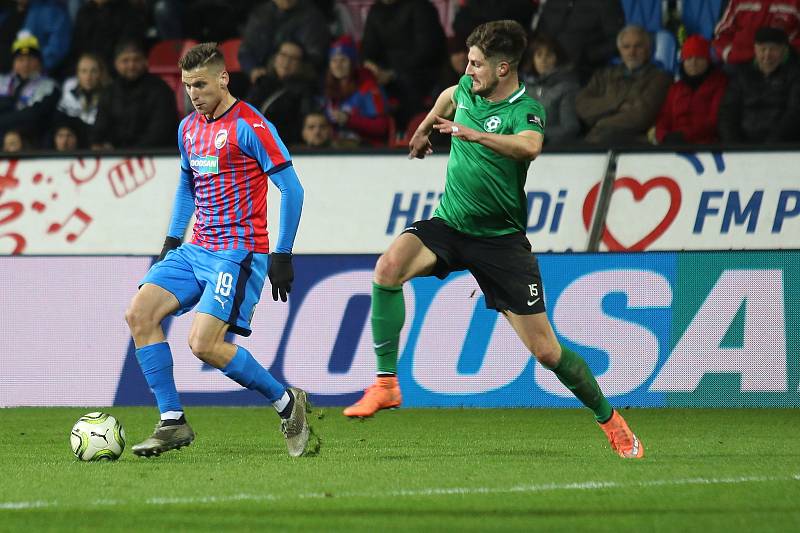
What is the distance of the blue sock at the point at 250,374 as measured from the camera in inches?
294

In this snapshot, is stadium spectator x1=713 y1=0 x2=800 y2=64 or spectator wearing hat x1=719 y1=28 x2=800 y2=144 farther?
stadium spectator x1=713 y1=0 x2=800 y2=64

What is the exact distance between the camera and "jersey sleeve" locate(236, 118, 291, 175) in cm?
752

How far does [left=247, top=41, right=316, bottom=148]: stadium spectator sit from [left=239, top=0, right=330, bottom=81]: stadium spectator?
398 millimetres

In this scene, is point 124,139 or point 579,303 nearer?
point 579,303

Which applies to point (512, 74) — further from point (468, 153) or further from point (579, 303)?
point (579, 303)

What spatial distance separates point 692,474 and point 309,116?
743 centimetres

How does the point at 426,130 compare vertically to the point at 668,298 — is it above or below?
above

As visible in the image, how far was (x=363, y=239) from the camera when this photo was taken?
12.9 metres

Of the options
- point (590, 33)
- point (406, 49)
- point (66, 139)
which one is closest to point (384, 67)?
point (406, 49)

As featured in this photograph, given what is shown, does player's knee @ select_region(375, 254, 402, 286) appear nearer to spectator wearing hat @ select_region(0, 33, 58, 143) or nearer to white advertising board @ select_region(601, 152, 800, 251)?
white advertising board @ select_region(601, 152, 800, 251)

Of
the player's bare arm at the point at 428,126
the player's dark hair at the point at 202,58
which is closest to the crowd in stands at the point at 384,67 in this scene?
the player's bare arm at the point at 428,126

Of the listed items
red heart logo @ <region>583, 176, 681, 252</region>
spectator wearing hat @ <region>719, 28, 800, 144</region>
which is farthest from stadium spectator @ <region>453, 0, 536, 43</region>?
red heart logo @ <region>583, 176, 681, 252</region>

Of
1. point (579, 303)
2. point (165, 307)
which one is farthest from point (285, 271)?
point (579, 303)

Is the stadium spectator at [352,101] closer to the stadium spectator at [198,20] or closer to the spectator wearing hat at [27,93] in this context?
the stadium spectator at [198,20]
